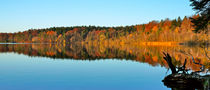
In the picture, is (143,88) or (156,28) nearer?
(143,88)

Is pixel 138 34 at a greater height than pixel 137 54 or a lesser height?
greater

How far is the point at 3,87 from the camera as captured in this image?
481 inches

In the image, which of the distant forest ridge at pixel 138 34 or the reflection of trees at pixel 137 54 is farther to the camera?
the distant forest ridge at pixel 138 34

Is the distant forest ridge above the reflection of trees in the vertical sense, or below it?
above

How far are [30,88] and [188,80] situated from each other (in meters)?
9.41

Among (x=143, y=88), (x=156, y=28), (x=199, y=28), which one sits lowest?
(x=143, y=88)

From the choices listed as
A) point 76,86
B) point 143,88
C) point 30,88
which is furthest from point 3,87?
point 143,88

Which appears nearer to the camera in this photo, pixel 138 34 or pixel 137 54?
pixel 137 54

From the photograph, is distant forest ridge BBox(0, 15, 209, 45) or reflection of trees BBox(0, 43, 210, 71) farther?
distant forest ridge BBox(0, 15, 209, 45)

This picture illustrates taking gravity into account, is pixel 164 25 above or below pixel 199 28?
above

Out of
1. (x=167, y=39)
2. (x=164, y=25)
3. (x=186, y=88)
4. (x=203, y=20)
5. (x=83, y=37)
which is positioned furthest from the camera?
(x=83, y=37)

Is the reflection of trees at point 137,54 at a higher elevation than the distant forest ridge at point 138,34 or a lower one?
lower

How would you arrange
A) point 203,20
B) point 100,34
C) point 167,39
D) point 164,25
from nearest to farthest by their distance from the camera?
point 203,20, point 167,39, point 164,25, point 100,34

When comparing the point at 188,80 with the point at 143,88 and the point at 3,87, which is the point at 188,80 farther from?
the point at 3,87
